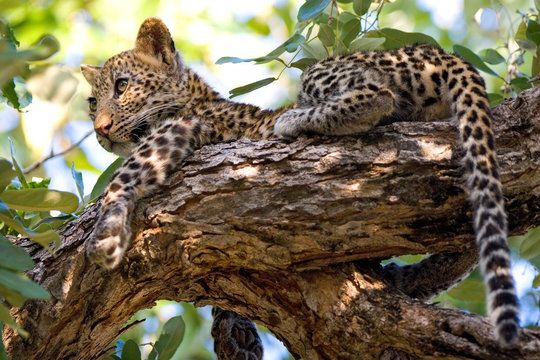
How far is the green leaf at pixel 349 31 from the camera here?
6086 millimetres

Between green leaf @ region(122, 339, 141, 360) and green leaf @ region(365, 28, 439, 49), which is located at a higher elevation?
green leaf @ region(365, 28, 439, 49)

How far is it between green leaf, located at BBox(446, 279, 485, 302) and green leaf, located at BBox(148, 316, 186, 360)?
7.38 ft

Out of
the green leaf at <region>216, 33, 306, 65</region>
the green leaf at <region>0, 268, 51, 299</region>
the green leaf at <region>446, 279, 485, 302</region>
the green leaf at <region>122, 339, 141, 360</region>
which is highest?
the green leaf at <region>216, 33, 306, 65</region>

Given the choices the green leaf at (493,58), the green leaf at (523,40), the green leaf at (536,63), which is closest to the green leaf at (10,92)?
the green leaf at (493,58)

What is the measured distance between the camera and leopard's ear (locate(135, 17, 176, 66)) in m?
6.80

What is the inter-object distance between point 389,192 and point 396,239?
326mm

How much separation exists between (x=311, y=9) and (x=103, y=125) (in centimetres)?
234

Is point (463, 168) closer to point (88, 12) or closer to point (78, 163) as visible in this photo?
point (78, 163)

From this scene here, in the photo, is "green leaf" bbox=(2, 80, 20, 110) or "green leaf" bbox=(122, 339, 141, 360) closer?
"green leaf" bbox=(2, 80, 20, 110)

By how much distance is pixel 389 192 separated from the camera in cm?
468

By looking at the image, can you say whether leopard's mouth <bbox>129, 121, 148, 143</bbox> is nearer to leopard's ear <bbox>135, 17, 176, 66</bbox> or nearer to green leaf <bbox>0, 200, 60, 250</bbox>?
leopard's ear <bbox>135, 17, 176, 66</bbox>

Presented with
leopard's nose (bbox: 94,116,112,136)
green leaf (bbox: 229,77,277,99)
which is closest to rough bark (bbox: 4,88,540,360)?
green leaf (bbox: 229,77,277,99)

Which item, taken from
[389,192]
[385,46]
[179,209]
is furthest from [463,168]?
[385,46]

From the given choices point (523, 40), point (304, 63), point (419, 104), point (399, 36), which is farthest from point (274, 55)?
point (523, 40)
